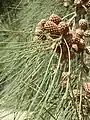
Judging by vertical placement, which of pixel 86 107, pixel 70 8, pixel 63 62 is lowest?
pixel 86 107

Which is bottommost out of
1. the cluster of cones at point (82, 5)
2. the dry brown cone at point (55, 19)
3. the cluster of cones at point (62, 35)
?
the cluster of cones at point (62, 35)

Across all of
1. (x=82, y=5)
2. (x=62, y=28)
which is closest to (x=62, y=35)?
(x=62, y=28)

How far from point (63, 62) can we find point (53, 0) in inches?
29.7

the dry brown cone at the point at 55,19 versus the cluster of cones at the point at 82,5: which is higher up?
the cluster of cones at the point at 82,5

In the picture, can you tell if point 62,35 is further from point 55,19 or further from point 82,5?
point 82,5

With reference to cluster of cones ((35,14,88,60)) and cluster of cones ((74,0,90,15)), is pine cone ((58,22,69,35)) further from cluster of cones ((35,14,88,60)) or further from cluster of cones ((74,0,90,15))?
cluster of cones ((74,0,90,15))

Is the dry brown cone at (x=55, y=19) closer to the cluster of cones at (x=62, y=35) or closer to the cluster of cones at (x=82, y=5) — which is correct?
the cluster of cones at (x=62, y=35)

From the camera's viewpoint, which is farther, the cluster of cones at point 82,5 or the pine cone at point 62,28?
the cluster of cones at point 82,5

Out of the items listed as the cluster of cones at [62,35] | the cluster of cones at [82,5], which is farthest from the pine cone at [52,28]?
the cluster of cones at [82,5]

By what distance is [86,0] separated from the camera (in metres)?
0.94

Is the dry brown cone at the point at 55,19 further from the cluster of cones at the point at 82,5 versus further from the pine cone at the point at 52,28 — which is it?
the cluster of cones at the point at 82,5

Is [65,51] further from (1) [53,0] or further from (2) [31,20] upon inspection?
(2) [31,20]

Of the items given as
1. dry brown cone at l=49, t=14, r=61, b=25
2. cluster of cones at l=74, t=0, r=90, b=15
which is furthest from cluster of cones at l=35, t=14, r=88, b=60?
cluster of cones at l=74, t=0, r=90, b=15

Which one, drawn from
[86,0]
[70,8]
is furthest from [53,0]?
[86,0]
